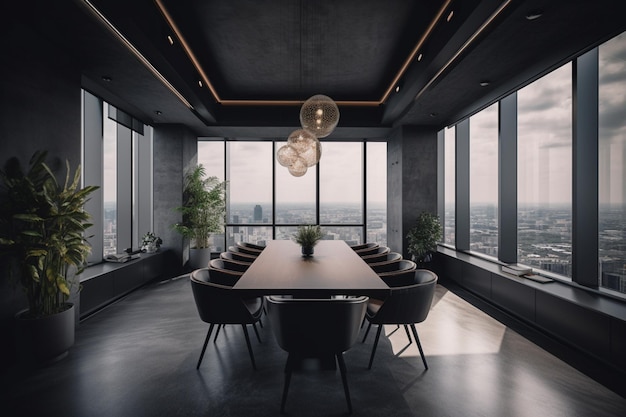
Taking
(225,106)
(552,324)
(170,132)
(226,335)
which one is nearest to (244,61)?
(225,106)

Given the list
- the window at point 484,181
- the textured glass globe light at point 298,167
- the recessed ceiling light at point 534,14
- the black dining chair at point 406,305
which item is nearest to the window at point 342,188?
the window at point 484,181

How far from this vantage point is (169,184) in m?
6.57

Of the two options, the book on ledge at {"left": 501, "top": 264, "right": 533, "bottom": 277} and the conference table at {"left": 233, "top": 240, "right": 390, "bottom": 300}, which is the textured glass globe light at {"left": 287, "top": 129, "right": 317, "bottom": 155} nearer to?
the conference table at {"left": 233, "top": 240, "right": 390, "bottom": 300}

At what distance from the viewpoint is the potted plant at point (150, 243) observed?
6048 millimetres

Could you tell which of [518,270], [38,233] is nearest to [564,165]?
[518,270]

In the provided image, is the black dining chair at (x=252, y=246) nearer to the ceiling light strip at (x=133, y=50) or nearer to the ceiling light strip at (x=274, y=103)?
the ceiling light strip at (x=133, y=50)

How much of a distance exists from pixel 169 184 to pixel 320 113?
176 inches

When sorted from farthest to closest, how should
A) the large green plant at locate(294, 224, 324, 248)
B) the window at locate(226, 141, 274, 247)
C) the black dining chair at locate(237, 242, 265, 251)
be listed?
the window at locate(226, 141, 274, 247) → the black dining chair at locate(237, 242, 265, 251) → the large green plant at locate(294, 224, 324, 248)

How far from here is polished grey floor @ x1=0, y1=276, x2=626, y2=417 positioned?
2.23 meters

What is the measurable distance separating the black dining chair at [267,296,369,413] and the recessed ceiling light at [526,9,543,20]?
9.45 ft

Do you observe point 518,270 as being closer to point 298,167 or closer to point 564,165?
point 564,165

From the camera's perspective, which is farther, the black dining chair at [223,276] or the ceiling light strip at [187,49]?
the ceiling light strip at [187,49]

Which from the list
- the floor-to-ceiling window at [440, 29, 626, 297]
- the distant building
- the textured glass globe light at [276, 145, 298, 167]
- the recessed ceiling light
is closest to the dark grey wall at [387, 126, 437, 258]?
the floor-to-ceiling window at [440, 29, 626, 297]

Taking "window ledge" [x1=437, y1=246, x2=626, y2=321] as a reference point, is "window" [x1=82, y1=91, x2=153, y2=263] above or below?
above
